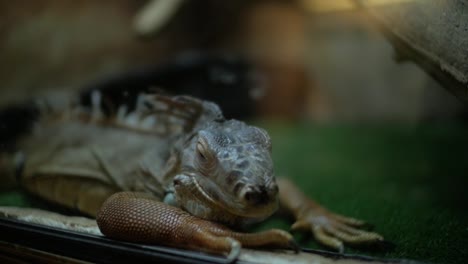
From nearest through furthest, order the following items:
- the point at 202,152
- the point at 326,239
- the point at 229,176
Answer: the point at 229,176
the point at 202,152
the point at 326,239

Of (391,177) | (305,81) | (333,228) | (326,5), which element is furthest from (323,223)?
(305,81)

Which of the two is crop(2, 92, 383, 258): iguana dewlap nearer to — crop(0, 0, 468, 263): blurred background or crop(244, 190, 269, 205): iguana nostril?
crop(244, 190, 269, 205): iguana nostril

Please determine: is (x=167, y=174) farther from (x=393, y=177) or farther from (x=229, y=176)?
(x=393, y=177)

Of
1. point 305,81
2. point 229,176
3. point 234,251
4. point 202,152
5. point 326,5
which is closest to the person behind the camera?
point 234,251

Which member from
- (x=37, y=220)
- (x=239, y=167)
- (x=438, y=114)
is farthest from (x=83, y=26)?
(x=438, y=114)

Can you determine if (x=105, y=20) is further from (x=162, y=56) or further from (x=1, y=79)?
(x=1, y=79)

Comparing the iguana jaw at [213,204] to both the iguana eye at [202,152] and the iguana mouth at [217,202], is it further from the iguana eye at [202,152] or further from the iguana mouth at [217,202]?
the iguana eye at [202,152]
